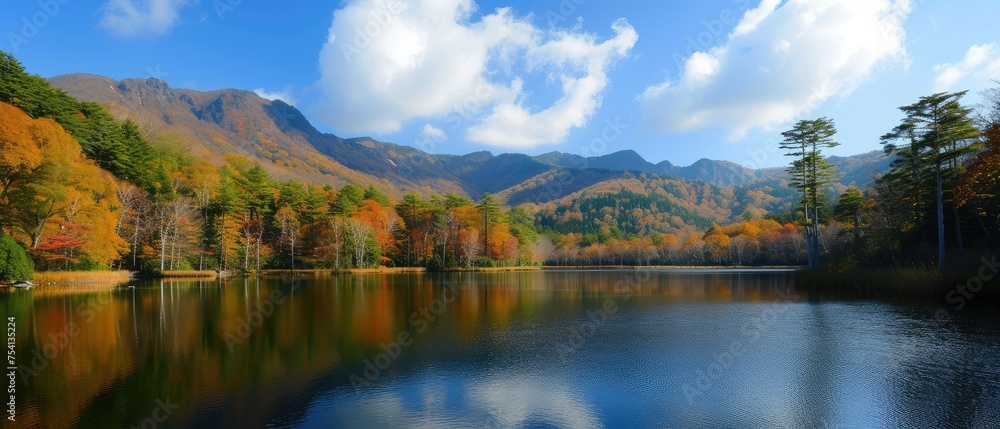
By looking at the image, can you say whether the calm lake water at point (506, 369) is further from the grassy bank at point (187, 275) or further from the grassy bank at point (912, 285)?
the grassy bank at point (187, 275)

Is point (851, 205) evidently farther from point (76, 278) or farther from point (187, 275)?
point (76, 278)

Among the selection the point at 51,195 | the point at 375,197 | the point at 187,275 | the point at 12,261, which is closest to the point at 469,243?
the point at 375,197

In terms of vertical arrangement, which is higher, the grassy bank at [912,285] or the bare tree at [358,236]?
the bare tree at [358,236]

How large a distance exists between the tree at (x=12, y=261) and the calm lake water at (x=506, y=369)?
10.4m

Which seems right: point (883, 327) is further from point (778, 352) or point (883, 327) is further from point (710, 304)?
point (710, 304)

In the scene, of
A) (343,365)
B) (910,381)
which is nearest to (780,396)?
(910,381)

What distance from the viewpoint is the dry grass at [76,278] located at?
87.1 ft

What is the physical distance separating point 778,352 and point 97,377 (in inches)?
517

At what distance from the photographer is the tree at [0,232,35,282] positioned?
24.2 meters

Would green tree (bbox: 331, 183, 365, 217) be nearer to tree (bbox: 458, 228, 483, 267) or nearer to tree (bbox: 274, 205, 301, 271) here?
tree (bbox: 274, 205, 301, 271)

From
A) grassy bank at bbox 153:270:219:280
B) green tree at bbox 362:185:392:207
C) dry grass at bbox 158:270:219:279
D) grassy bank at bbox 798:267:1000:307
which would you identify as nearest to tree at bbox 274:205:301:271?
dry grass at bbox 158:270:219:279

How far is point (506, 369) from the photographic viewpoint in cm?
911

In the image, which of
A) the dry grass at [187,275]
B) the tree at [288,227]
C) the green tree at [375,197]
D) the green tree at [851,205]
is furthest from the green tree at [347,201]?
the green tree at [851,205]

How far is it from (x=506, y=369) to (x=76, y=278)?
31.1 metres
